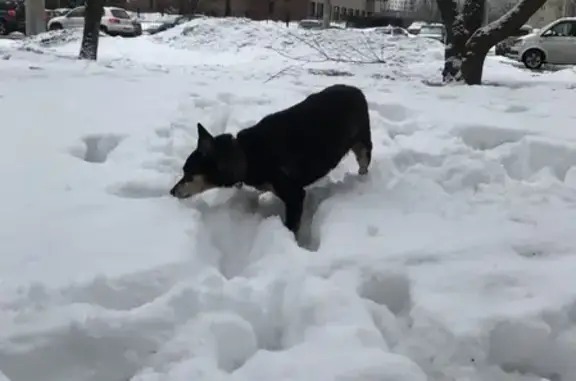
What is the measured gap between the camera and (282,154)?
469 centimetres

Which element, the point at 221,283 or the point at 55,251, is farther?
the point at 55,251

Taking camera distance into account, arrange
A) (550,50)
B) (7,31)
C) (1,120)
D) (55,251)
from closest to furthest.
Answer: (55,251) < (1,120) < (550,50) < (7,31)

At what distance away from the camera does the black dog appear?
15.0 feet

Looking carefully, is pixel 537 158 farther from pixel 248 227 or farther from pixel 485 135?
pixel 248 227

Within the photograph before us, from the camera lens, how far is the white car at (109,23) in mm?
30266

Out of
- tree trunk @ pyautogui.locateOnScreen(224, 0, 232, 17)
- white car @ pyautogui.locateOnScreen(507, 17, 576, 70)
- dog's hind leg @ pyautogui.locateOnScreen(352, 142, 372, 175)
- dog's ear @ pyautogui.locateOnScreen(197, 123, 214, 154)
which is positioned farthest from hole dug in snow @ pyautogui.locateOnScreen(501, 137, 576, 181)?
tree trunk @ pyautogui.locateOnScreen(224, 0, 232, 17)

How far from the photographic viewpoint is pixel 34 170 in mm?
5039

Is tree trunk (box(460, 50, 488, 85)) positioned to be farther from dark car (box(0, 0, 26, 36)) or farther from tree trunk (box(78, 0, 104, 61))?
dark car (box(0, 0, 26, 36))

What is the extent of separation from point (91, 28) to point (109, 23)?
15.3 metres

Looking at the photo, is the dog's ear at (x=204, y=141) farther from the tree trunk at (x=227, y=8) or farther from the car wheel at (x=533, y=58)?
the tree trunk at (x=227, y=8)

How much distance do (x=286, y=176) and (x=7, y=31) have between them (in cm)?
2820

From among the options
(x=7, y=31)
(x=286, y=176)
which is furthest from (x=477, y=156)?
(x=7, y=31)

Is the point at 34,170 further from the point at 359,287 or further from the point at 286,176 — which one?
the point at 359,287

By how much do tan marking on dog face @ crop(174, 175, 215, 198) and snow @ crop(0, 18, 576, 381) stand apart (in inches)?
3.7
